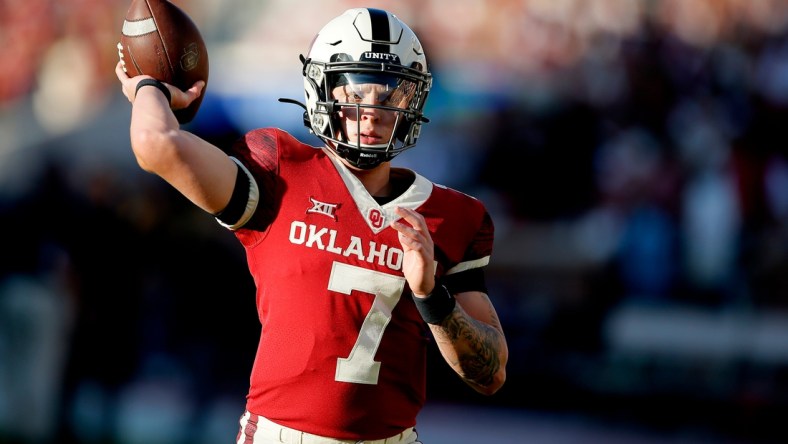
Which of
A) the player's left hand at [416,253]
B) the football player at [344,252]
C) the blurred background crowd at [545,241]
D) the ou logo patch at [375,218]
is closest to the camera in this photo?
the player's left hand at [416,253]

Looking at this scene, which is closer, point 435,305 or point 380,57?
point 435,305

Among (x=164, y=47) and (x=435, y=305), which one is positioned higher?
(x=164, y=47)

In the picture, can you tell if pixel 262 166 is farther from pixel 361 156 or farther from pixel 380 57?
pixel 380 57

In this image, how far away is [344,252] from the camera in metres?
2.93

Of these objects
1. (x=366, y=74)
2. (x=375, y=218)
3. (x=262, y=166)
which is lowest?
(x=375, y=218)

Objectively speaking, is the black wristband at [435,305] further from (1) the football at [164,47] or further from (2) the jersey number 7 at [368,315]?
(1) the football at [164,47]

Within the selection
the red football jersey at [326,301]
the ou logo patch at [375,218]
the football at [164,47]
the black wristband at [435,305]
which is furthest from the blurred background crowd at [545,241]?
the black wristband at [435,305]

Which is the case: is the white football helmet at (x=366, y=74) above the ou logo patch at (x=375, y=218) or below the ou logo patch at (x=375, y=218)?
above

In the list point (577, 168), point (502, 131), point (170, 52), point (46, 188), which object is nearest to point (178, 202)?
point (46, 188)

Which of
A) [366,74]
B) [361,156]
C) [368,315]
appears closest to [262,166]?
[361,156]

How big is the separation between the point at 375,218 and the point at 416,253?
0.98 feet

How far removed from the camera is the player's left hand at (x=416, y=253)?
8.96 ft

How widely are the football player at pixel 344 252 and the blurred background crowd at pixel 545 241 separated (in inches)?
188

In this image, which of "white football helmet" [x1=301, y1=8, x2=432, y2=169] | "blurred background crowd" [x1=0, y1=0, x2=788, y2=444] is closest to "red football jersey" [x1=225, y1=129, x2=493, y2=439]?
"white football helmet" [x1=301, y1=8, x2=432, y2=169]
